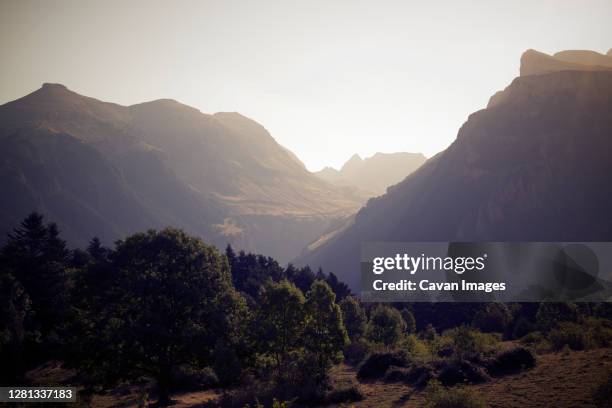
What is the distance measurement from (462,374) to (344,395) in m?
6.95

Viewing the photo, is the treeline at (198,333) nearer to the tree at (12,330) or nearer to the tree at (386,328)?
the tree at (12,330)

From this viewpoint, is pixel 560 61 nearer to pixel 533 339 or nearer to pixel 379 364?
pixel 533 339

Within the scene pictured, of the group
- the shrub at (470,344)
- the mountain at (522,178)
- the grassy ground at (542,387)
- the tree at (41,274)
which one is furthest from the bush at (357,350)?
the mountain at (522,178)

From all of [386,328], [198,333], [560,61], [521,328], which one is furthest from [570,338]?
[560,61]

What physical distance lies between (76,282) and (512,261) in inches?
3071

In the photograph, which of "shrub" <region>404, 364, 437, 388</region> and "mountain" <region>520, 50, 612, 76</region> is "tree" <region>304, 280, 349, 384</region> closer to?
"shrub" <region>404, 364, 437, 388</region>

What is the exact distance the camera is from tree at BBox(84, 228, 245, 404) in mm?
23125

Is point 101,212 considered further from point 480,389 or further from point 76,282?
point 480,389

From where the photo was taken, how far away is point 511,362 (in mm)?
25438

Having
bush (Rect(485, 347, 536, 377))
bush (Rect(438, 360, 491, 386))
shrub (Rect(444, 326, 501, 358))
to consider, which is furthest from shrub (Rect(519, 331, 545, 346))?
bush (Rect(438, 360, 491, 386))

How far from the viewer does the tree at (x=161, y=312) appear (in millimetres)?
23125

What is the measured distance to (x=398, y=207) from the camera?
163250 millimetres

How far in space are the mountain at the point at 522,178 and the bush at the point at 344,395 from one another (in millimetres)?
113679

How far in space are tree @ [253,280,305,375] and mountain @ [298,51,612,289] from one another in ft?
368
